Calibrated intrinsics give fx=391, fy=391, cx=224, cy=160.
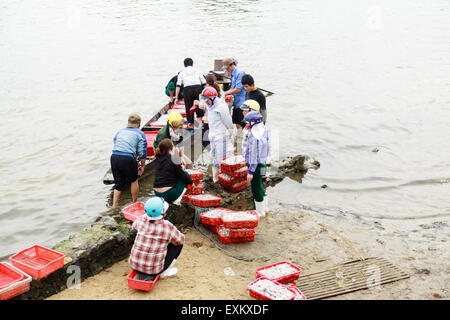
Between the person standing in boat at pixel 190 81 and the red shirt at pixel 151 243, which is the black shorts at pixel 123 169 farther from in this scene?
the person standing in boat at pixel 190 81

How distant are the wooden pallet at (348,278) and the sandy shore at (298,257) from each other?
0.36 feet

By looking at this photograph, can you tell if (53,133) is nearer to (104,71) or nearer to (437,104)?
(104,71)

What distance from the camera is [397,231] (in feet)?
25.3

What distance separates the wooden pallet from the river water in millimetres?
2365

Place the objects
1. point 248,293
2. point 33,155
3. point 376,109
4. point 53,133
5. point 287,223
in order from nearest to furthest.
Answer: point 248,293 → point 287,223 → point 33,155 → point 53,133 → point 376,109

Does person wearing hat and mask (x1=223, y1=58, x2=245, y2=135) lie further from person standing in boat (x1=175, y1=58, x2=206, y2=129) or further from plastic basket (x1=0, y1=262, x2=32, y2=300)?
plastic basket (x1=0, y1=262, x2=32, y2=300)

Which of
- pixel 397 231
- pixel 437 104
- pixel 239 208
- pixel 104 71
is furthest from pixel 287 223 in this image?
pixel 104 71

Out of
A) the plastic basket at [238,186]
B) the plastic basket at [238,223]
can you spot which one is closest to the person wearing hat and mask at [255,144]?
the plastic basket at [238,223]

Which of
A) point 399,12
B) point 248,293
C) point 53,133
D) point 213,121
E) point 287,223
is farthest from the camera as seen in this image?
point 399,12

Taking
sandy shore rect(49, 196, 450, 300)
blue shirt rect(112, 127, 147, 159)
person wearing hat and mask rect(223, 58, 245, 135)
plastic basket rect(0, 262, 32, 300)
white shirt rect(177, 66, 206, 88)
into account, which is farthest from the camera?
white shirt rect(177, 66, 206, 88)

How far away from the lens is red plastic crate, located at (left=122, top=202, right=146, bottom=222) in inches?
266

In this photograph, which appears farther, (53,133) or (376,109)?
(376,109)

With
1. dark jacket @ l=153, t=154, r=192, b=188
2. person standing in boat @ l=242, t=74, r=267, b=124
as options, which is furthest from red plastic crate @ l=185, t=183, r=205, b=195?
person standing in boat @ l=242, t=74, r=267, b=124

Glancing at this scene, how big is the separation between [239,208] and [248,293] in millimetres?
2771
